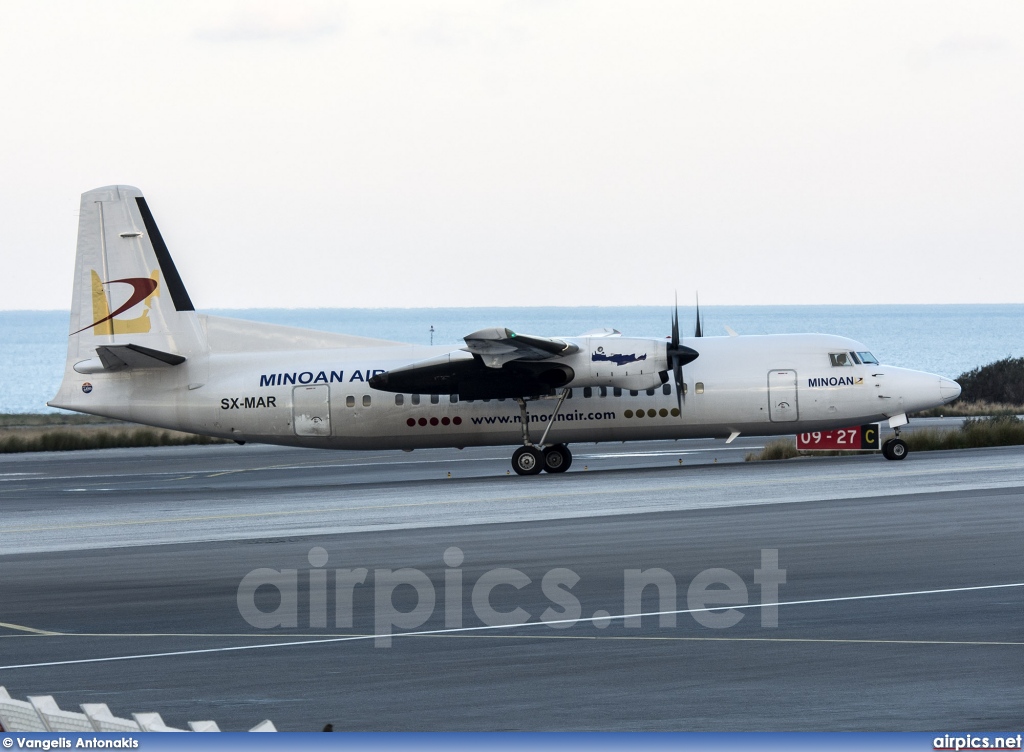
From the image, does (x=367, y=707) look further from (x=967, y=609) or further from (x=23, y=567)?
(x=23, y=567)

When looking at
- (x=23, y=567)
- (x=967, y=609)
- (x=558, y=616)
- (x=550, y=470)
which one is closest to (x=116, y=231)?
(x=550, y=470)

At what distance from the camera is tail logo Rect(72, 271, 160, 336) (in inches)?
1276

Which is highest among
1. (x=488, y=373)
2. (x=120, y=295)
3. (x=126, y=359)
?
(x=120, y=295)

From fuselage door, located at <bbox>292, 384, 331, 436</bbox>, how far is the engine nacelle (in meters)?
6.09

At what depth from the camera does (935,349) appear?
195 m

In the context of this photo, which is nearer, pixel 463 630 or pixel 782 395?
pixel 463 630

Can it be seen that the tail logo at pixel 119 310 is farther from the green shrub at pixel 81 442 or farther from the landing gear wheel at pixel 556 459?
the green shrub at pixel 81 442

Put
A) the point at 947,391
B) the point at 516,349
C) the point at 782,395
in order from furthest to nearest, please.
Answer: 1. the point at 947,391
2. the point at 782,395
3. the point at 516,349

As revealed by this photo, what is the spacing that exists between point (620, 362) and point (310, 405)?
790 cm

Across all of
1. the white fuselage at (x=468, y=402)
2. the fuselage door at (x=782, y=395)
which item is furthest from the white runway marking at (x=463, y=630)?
the white fuselage at (x=468, y=402)

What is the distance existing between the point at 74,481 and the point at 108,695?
25.5m

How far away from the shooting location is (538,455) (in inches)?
1244

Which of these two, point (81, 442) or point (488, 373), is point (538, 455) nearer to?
point (488, 373)

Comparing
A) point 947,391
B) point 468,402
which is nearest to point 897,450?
point 947,391
